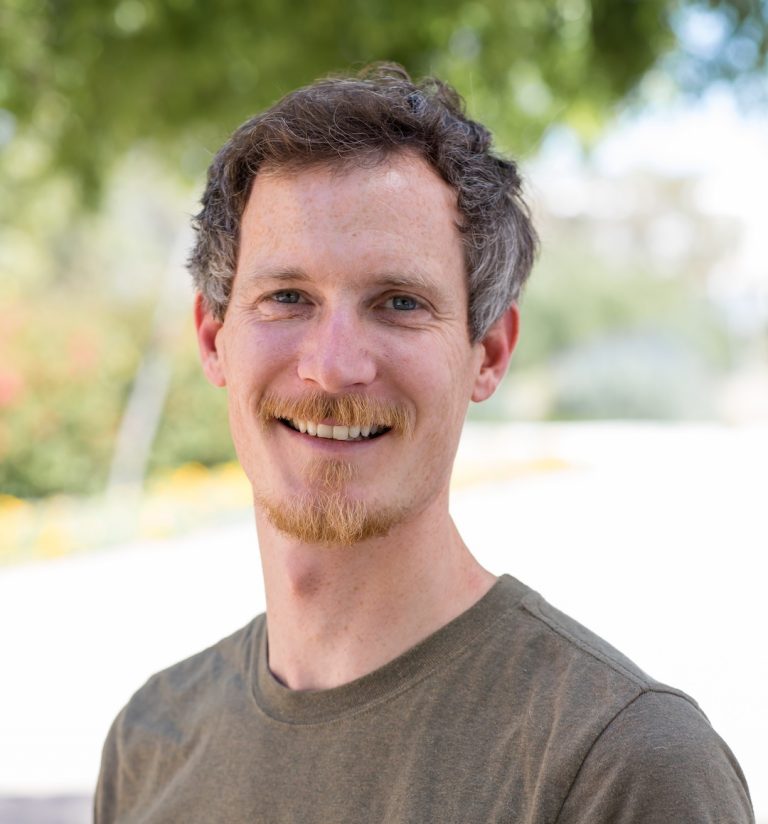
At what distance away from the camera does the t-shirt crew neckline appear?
5.12ft

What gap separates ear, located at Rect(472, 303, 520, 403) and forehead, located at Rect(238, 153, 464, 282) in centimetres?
16

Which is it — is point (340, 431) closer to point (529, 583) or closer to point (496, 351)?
point (496, 351)

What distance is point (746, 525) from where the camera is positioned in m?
13.0

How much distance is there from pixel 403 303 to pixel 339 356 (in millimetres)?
125

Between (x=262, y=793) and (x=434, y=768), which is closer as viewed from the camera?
(x=434, y=768)

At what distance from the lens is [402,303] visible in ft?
5.17

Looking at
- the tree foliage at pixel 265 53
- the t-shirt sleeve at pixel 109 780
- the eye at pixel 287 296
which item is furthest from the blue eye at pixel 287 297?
the tree foliage at pixel 265 53

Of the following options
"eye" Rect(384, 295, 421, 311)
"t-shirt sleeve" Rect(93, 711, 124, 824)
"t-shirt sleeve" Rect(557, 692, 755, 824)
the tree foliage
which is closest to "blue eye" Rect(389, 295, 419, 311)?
"eye" Rect(384, 295, 421, 311)

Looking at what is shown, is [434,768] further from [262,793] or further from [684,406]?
[684,406]

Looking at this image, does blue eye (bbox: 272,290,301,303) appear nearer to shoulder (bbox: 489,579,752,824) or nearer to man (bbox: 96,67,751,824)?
man (bbox: 96,67,751,824)

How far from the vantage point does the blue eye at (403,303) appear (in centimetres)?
157

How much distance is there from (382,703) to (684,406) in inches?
905

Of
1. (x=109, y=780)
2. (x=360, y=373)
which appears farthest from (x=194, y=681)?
(x=360, y=373)

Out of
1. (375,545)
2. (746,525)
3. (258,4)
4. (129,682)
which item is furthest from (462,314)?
(746,525)
